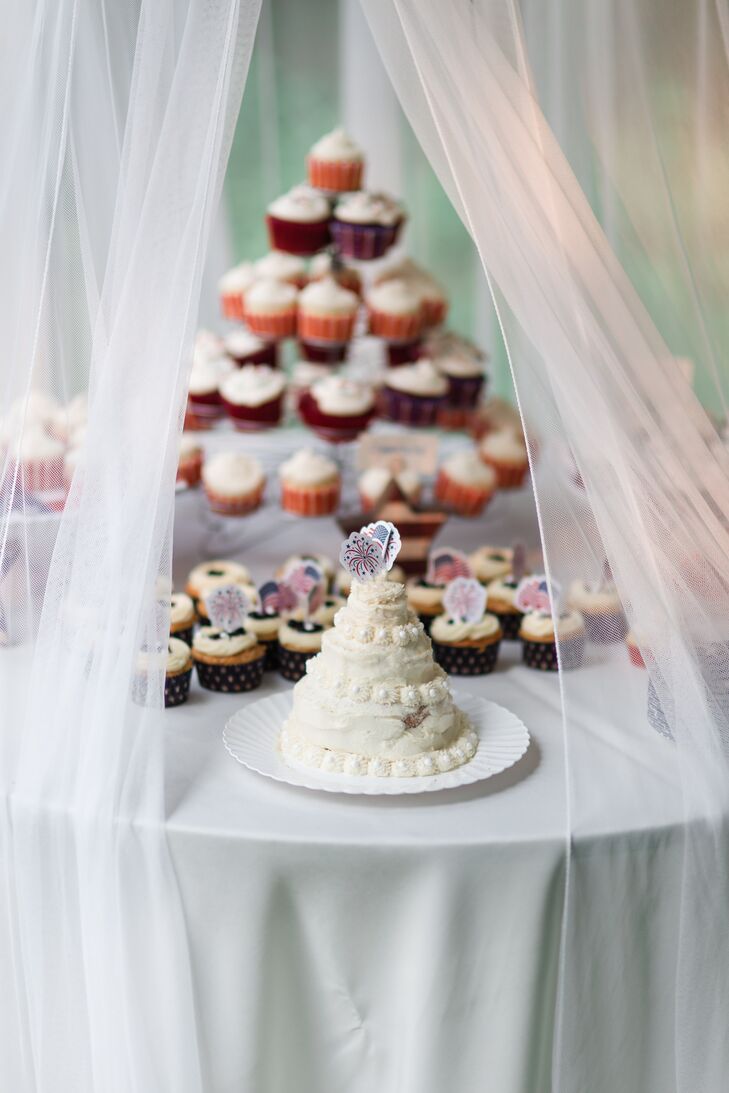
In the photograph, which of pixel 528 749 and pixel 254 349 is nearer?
pixel 528 749

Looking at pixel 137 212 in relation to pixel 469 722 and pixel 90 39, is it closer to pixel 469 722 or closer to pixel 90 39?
pixel 90 39

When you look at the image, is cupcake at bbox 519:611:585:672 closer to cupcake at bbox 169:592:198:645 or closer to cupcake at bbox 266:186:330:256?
cupcake at bbox 169:592:198:645

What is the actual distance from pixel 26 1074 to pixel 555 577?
1181 millimetres

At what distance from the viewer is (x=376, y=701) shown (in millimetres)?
1962

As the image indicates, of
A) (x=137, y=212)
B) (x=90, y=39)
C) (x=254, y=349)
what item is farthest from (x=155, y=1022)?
(x=254, y=349)

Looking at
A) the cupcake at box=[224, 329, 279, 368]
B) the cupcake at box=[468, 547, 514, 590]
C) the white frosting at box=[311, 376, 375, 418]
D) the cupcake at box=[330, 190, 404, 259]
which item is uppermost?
the cupcake at box=[330, 190, 404, 259]

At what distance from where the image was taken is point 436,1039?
184cm

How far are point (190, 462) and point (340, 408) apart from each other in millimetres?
431

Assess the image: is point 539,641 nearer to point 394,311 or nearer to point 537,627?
point 537,627

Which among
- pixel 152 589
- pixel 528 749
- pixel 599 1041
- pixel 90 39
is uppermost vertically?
pixel 90 39

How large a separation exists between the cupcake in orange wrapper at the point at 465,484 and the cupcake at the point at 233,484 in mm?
506

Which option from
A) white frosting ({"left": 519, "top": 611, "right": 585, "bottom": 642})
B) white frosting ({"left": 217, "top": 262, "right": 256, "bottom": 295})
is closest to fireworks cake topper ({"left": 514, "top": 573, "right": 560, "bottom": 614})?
white frosting ({"left": 519, "top": 611, "right": 585, "bottom": 642})

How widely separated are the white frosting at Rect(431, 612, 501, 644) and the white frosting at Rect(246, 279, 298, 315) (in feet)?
4.31

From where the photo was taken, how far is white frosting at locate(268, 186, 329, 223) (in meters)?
3.39
